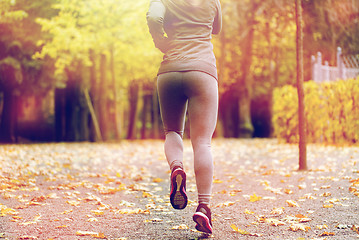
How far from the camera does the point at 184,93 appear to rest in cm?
381

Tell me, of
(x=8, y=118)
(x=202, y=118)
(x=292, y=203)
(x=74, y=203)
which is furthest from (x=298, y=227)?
(x=8, y=118)

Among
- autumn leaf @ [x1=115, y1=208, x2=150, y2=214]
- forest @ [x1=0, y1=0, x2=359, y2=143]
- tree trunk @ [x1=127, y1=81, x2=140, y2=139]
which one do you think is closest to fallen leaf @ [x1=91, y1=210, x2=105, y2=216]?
autumn leaf @ [x1=115, y1=208, x2=150, y2=214]

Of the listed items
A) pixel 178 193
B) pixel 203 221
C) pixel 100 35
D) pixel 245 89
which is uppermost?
pixel 100 35

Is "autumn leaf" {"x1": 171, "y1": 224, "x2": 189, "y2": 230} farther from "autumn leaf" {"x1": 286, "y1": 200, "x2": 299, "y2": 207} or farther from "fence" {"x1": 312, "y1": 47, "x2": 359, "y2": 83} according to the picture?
"fence" {"x1": 312, "y1": 47, "x2": 359, "y2": 83}

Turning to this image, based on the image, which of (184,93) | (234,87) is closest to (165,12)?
(184,93)

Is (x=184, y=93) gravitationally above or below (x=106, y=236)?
above

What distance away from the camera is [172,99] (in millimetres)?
3826

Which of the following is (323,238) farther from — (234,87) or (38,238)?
(234,87)

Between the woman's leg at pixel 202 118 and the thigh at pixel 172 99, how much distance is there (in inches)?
2.9

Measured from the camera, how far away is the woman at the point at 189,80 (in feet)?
12.2

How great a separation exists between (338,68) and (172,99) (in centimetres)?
1235

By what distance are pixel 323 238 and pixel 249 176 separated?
4354 mm

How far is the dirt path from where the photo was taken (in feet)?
13.0

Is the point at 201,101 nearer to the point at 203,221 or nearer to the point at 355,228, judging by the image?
the point at 203,221
